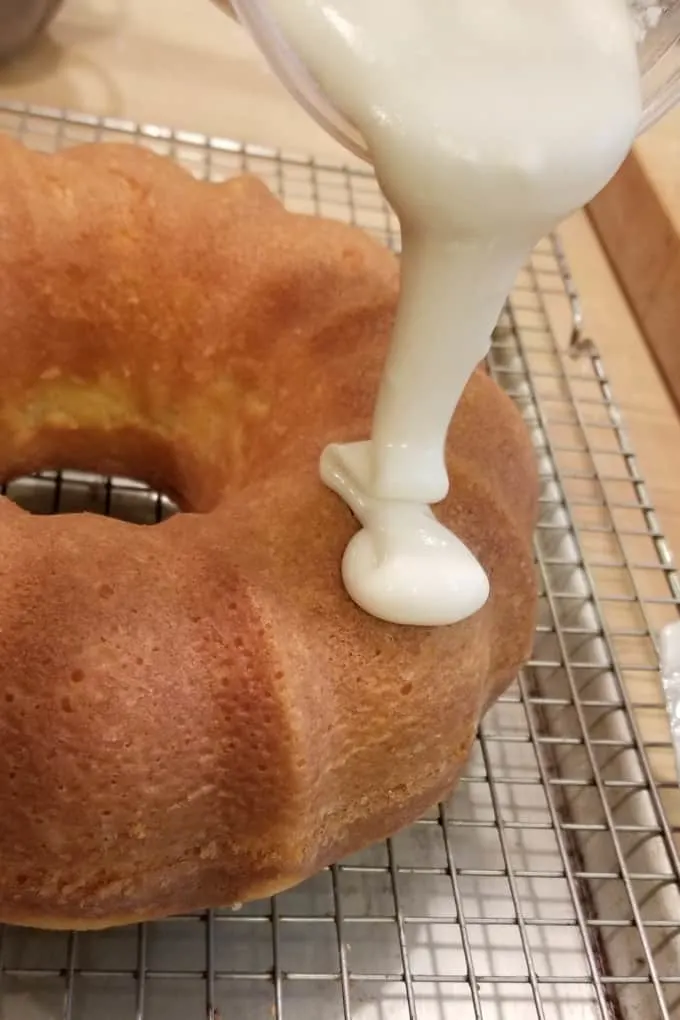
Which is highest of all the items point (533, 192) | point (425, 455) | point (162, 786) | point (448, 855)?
point (533, 192)

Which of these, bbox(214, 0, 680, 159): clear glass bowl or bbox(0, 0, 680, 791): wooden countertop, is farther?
bbox(0, 0, 680, 791): wooden countertop

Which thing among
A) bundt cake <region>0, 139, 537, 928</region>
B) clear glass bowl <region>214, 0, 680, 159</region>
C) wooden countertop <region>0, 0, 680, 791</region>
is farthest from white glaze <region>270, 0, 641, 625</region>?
wooden countertop <region>0, 0, 680, 791</region>

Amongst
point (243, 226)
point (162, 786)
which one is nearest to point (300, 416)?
point (243, 226)

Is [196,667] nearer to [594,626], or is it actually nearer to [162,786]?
[162,786]

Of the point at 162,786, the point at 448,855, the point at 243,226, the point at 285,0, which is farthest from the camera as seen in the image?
the point at 243,226

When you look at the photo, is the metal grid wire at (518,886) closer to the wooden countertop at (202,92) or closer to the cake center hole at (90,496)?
the cake center hole at (90,496)

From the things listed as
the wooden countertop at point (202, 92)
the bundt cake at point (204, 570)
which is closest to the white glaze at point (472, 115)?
the bundt cake at point (204, 570)

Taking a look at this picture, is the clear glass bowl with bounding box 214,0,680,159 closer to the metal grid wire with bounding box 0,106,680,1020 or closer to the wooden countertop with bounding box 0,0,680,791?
the metal grid wire with bounding box 0,106,680,1020
